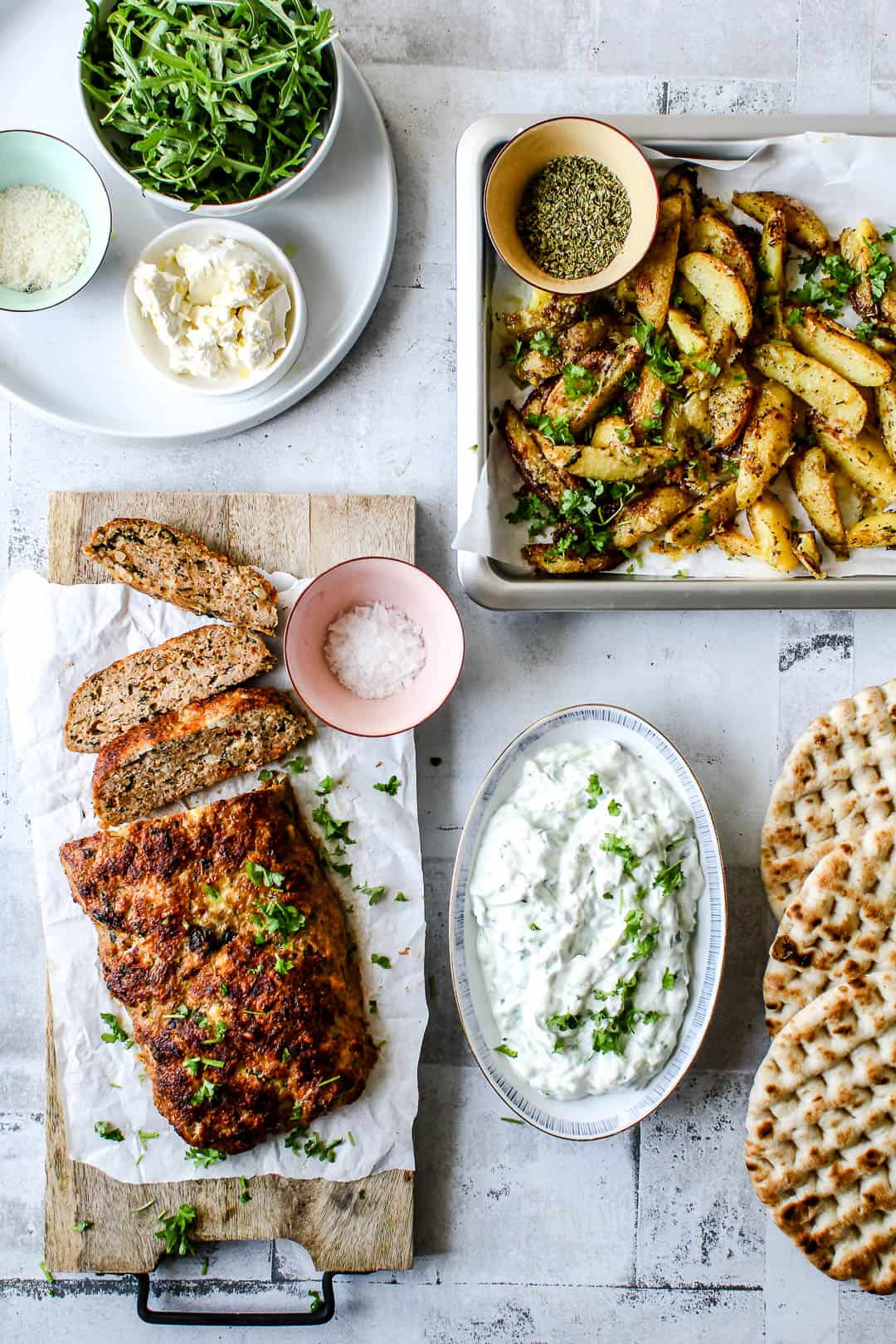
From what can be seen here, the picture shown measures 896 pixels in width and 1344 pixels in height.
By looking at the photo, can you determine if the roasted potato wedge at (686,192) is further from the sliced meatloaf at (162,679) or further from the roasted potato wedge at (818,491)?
the sliced meatloaf at (162,679)

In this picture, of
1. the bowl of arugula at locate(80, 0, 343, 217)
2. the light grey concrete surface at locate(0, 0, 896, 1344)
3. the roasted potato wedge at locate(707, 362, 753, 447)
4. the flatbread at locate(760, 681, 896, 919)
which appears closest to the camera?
the bowl of arugula at locate(80, 0, 343, 217)

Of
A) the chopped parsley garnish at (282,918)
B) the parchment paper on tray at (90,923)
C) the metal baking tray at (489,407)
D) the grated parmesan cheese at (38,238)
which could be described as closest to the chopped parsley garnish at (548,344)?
the metal baking tray at (489,407)

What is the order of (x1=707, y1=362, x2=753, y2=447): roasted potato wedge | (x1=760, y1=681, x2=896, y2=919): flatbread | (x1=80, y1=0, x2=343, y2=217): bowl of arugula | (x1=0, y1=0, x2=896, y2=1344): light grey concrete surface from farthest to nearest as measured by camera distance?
1. (x1=0, y1=0, x2=896, y2=1344): light grey concrete surface
2. (x1=760, y1=681, x2=896, y2=919): flatbread
3. (x1=707, y1=362, x2=753, y2=447): roasted potato wedge
4. (x1=80, y1=0, x2=343, y2=217): bowl of arugula

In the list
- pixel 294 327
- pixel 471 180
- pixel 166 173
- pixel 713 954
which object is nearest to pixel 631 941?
pixel 713 954

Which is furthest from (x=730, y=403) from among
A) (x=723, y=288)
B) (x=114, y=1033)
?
(x=114, y=1033)

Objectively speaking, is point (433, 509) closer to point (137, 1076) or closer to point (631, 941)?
point (631, 941)

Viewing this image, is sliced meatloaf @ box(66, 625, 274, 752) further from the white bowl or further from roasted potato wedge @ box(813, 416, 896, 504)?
roasted potato wedge @ box(813, 416, 896, 504)

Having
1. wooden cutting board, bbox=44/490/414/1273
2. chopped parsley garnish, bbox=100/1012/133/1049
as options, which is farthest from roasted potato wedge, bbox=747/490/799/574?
chopped parsley garnish, bbox=100/1012/133/1049
